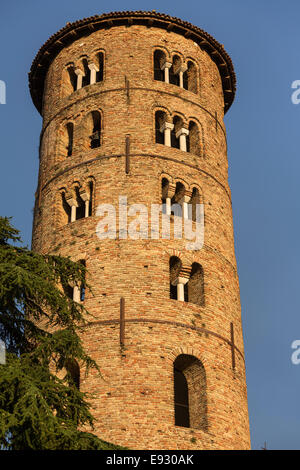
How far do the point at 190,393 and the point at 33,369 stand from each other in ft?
28.6

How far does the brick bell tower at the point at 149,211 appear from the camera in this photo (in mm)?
Result: 20500

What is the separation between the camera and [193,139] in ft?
87.4

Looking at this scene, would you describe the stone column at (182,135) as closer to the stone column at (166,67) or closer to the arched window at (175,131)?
the arched window at (175,131)

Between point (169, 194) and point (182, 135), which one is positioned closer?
point (169, 194)

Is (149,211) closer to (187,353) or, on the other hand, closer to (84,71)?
(187,353)

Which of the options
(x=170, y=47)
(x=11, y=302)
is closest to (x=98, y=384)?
(x=11, y=302)

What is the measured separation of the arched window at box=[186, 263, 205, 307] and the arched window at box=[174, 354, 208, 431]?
1.88 metres

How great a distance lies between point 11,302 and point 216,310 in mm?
9460

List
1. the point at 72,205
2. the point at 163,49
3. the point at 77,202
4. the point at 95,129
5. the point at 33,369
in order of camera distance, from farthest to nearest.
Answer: the point at 163,49, the point at 95,129, the point at 77,202, the point at 72,205, the point at 33,369

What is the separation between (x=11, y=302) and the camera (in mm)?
14344

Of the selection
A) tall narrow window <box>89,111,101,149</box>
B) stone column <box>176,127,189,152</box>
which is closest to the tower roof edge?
tall narrow window <box>89,111,101,149</box>

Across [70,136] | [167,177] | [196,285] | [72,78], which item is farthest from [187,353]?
[72,78]

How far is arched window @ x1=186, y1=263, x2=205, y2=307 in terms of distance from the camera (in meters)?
23.0
